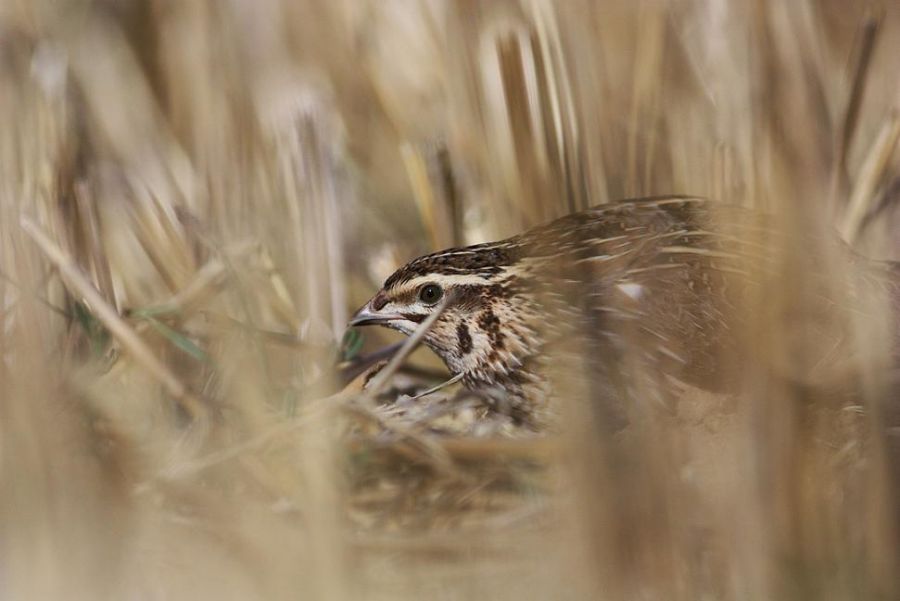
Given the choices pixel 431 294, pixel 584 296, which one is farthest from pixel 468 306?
pixel 584 296

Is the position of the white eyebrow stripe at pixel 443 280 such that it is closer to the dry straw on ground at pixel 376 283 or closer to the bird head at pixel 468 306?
the bird head at pixel 468 306

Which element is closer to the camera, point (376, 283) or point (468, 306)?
point (468, 306)

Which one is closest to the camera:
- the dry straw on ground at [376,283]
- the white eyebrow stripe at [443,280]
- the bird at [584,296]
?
the dry straw on ground at [376,283]

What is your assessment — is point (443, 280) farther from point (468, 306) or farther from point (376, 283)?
point (376, 283)

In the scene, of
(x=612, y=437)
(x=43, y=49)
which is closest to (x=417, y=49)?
(x=43, y=49)

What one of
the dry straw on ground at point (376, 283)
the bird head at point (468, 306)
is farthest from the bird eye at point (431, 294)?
the dry straw on ground at point (376, 283)

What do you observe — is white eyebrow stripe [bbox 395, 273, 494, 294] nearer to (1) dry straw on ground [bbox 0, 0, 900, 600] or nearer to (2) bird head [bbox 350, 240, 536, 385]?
(2) bird head [bbox 350, 240, 536, 385]
